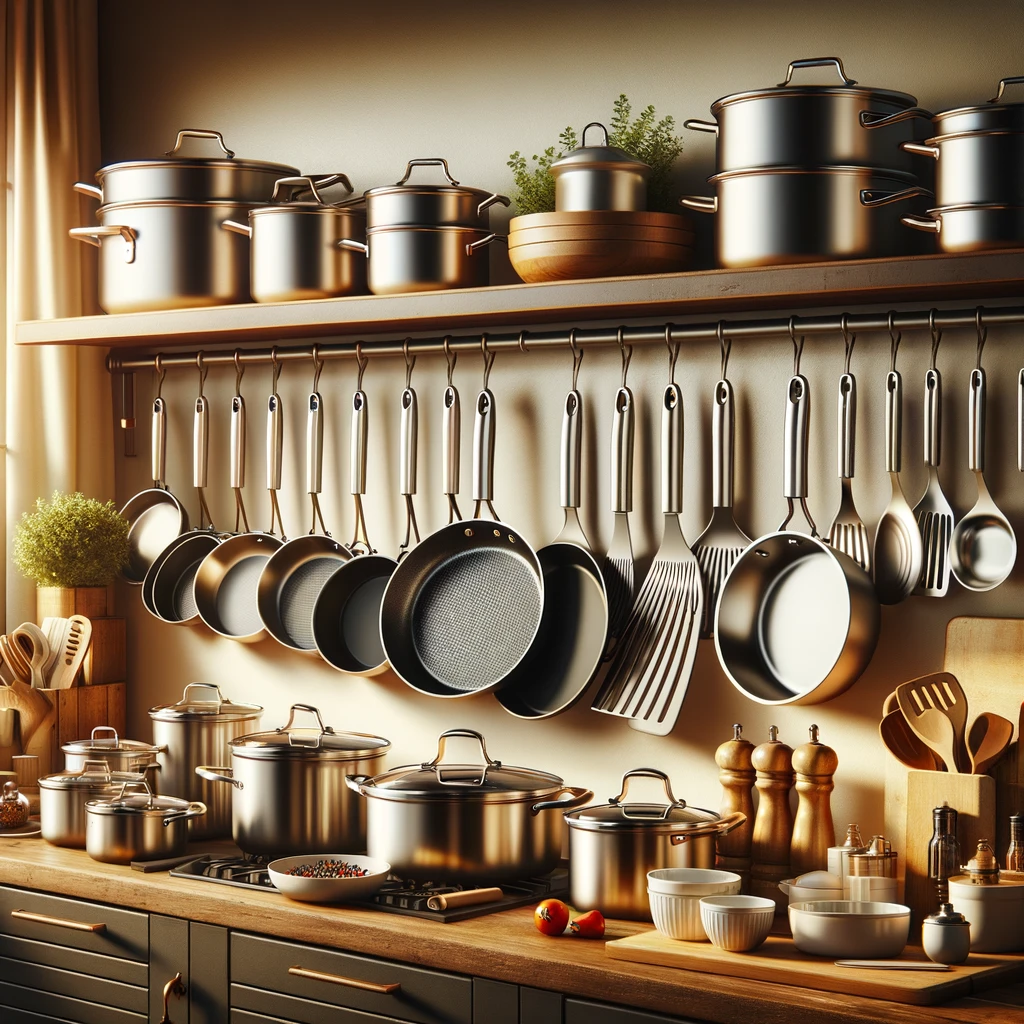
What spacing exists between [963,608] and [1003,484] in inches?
7.8

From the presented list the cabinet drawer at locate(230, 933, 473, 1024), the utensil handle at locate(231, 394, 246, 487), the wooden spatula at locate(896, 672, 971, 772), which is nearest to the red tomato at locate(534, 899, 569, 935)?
the cabinet drawer at locate(230, 933, 473, 1024)

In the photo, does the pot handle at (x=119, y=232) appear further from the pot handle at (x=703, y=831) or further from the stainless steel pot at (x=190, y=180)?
the pot handle at (x=703, y=831)

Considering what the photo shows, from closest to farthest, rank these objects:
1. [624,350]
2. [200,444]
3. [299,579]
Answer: [624,350] → [299,579] → [200,444]

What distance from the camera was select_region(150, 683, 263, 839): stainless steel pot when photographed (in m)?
2.84

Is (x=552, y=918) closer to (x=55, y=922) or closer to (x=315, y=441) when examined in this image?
(x=55, y=922)

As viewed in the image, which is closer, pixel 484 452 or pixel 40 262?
pixel 484 452

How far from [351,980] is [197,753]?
0.77m

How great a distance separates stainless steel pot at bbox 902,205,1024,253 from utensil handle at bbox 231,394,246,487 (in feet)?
4.78

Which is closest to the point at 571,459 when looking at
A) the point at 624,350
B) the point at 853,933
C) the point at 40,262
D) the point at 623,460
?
the point at 623,460

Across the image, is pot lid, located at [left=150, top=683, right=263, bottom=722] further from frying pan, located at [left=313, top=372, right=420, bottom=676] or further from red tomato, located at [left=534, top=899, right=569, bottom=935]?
red tomato, located at [left=534, top=899, right=569, bottom=935]

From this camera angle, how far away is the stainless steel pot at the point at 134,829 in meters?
2.56

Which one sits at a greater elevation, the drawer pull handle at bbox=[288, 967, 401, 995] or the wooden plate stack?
the wooden plate stack

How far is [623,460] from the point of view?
100.0 inches

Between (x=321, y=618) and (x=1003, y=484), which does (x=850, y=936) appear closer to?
(x=1003, y=484)
